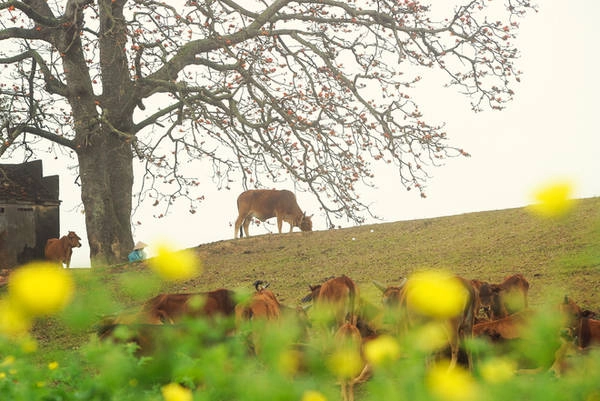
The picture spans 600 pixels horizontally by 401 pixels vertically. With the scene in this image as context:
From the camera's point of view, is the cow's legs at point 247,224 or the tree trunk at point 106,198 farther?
the cow's legs at point 247,224

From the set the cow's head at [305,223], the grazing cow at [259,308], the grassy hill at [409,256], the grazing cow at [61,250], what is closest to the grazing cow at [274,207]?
the cow's head at [305,223]

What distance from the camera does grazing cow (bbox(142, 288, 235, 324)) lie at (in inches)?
177

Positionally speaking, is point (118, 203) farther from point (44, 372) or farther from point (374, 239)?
point (44, 372)

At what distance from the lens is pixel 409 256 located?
1223 centimetres

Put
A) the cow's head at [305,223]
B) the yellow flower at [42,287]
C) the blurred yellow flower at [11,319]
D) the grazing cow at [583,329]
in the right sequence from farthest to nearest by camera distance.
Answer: the cow's head at [305,223] → the grazing cow at [583,329] → the blurred yellow flower at [11,319] → the yellow flower at [42,287]

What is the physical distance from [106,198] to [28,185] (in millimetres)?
8208

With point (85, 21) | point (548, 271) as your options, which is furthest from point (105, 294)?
point (85, 21)

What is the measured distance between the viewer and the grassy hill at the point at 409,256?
10320 mm

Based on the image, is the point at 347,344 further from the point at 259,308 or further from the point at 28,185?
the point at 28,185

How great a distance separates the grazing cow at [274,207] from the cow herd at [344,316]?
10.5m

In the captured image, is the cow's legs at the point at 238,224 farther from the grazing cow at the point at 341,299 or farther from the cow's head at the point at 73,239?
the grazing cow at the point at 341,299

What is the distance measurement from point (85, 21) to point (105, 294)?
14483 mm

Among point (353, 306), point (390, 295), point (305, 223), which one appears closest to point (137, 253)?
point (305, 223)

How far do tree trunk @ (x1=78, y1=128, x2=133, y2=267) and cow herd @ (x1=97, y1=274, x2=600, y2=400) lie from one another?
11.9 metres
